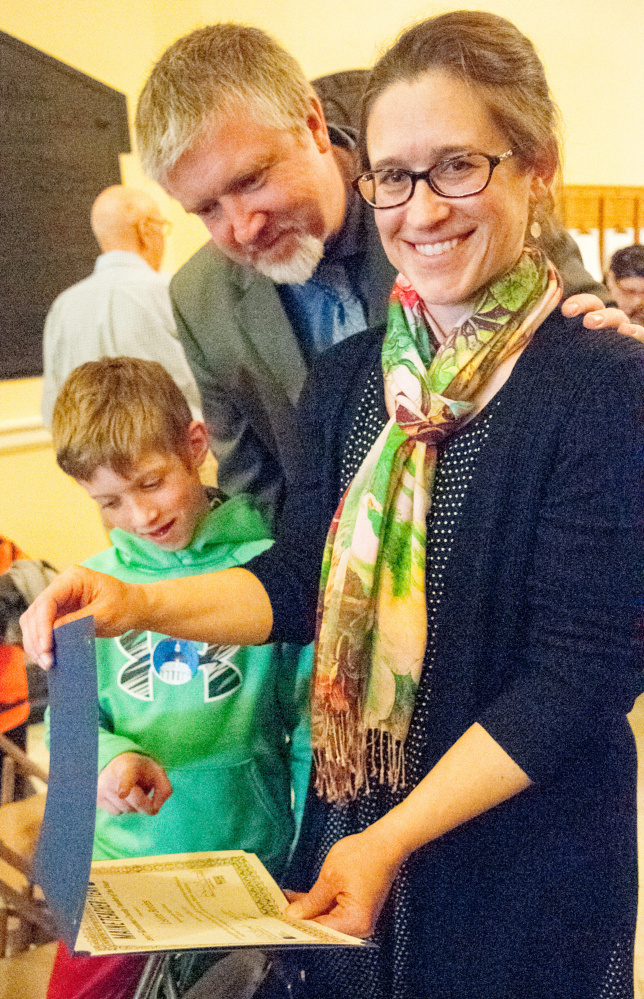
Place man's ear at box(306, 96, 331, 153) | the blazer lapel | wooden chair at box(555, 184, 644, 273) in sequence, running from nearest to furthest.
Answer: wooden chair at box(555, 184, 644, 273) < man's ear at box(306, 96, 331, 153) < the blazer lapel

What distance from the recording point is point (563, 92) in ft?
2.89

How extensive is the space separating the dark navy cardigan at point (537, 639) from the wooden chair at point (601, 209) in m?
0.16

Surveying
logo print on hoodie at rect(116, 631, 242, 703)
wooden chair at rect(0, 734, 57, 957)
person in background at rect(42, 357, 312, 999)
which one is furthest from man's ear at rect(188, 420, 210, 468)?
wooden chair at rect(0, 734, 57, 957)

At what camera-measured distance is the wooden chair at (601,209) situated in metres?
A: 0.91

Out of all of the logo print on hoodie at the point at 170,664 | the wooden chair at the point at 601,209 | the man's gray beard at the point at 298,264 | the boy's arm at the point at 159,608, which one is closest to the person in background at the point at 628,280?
the wooden chair at the point at 601,209

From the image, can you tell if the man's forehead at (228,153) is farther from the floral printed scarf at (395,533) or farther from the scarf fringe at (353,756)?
the scarf fringe at (353,756)

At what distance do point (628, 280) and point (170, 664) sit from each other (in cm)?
72

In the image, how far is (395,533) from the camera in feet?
3.01

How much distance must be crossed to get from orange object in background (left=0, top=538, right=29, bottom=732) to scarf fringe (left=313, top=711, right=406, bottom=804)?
46 cm

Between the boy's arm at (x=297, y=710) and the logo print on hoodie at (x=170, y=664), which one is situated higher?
the logo print on hoodie at (x=170, y=664)

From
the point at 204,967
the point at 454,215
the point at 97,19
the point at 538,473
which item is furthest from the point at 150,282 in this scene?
the point at 204,967

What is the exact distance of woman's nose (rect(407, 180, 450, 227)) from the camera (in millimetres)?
819

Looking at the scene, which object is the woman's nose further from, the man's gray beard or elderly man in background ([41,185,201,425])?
elderly man in background ([41,185,201,425])

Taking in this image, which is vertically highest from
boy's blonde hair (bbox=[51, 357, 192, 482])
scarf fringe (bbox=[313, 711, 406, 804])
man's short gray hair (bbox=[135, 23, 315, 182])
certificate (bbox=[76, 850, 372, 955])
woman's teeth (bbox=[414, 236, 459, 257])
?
man's short gray hair (bbox=[135, 23, 315, 182])
